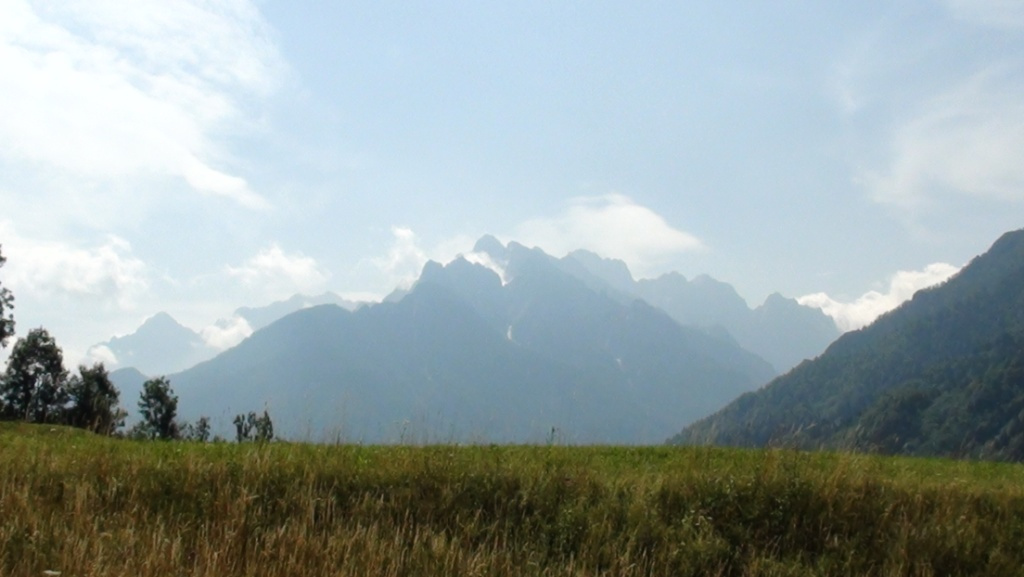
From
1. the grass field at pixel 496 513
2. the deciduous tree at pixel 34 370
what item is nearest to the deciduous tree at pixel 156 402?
the deciduous tree at pixel 34 370

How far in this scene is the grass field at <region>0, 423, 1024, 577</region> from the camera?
10.4 m

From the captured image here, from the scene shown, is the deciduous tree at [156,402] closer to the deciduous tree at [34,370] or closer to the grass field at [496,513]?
the deciduous tree at [34,370]

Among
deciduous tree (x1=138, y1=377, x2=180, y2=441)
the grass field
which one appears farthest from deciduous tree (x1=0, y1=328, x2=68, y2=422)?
the grass field

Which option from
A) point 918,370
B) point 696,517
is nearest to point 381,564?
point 696,517

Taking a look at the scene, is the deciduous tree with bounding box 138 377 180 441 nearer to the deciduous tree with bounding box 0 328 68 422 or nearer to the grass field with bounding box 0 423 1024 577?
the deciduous tree with bounding box 0 328 68 422

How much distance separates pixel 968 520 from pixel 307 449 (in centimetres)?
1164

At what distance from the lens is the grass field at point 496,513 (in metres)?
10.4

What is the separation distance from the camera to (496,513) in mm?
12906

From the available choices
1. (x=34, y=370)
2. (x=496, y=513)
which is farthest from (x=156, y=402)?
(x=496, y=513)

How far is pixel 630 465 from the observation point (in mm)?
16219

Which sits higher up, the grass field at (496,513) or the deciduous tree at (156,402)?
the deciduous tree at (156,402)

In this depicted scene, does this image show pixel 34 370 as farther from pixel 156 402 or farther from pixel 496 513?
pixel 496 513

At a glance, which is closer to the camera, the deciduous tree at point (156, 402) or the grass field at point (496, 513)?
the grass field at point (496, 513)

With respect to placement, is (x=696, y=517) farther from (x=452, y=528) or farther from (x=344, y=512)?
(x=344, y=512)
